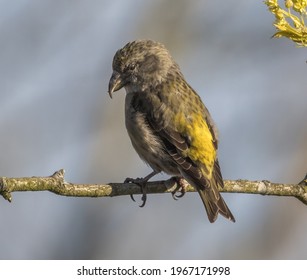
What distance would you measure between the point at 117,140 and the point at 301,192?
6.62 metres

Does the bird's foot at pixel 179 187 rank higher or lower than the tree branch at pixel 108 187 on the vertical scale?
higher

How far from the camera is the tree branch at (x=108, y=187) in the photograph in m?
5.52

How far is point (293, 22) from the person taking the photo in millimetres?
5121

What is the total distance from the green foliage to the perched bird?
2.23 meters

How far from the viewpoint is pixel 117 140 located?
42.5 feet

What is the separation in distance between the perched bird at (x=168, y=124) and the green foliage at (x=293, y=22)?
7.30 feet

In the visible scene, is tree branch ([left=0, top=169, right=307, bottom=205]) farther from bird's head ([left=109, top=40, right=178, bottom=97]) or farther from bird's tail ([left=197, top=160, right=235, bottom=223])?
bird's head ([left=109, top=40, right=178, bottom=97])

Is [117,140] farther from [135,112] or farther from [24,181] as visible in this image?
[24,181]

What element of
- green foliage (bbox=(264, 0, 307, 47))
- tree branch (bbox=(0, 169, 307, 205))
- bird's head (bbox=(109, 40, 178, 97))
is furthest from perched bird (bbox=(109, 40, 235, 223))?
green foliage (bbox=(264, 0, 307, 47))

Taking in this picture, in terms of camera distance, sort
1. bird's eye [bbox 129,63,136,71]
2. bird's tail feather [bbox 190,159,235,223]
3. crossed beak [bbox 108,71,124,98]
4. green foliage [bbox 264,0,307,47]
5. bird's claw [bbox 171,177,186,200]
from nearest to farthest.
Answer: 1. green foliage [bbox 264,0,307,47]
2. bird's tail feather [bbox 190,159,235,223]
3. bird's claw [bbox 171,177,186,200]
4. crossed beak [bbox 108,71,124,98]
5. bird's eye [bbox 129,63,136,71]

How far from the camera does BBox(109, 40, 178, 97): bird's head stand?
27.7ft

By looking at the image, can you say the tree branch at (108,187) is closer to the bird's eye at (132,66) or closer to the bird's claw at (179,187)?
the bird's claw at (179,187)

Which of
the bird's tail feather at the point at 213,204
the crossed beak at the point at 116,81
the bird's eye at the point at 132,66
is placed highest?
the bird's eye at the point at 132,66

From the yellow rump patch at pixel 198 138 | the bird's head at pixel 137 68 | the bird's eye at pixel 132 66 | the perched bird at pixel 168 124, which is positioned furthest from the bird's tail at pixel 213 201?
the bird's eye at pixel 132 66
